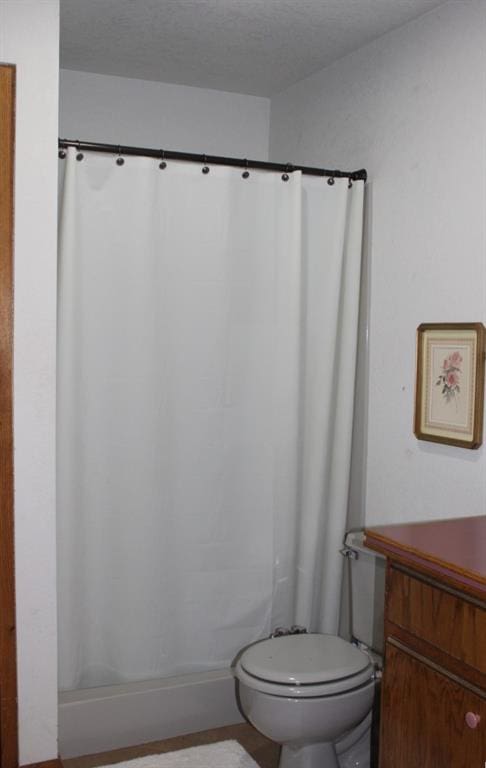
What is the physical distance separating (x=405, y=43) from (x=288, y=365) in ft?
3.70

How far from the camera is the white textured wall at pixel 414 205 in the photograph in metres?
2.30

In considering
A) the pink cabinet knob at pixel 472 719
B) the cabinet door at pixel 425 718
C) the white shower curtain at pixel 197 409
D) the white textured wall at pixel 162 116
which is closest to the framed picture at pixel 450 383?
the white shower curtain at pixel 197 409

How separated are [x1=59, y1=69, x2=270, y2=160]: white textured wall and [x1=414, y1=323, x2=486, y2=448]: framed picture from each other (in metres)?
1.37

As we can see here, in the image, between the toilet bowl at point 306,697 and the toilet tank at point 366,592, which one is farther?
the toilet tank at point 366,592

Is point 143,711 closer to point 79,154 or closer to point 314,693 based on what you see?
point 314,693

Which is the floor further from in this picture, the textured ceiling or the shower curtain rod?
the textured ceiling

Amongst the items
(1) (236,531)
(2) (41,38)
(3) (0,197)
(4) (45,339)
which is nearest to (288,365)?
(1) (236,531)

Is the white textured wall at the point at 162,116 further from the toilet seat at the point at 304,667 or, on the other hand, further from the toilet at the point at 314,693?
the toilet seat at the point at 304,667

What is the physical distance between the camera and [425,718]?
167 cm

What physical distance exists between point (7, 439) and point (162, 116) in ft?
5.56

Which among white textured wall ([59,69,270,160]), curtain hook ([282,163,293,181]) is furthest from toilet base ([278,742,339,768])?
white textured wall ([59,69,270,160])

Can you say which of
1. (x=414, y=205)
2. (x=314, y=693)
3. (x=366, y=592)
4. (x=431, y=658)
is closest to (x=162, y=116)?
(x=414, y=205)

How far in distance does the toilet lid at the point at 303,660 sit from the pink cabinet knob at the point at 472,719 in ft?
2.22

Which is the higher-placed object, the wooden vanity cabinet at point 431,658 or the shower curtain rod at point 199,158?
the shower curtain rod at point 199,158
